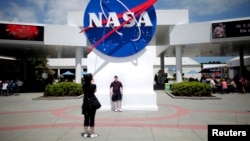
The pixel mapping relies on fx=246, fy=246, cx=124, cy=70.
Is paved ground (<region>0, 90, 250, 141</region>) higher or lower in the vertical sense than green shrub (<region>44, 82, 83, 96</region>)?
lower

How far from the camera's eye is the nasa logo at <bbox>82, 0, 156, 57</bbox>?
13062 millimetres

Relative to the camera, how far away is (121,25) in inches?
513

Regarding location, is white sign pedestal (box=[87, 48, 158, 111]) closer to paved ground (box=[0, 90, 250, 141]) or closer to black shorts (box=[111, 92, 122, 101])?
black shorts (box=[111, 92, 122, 101])

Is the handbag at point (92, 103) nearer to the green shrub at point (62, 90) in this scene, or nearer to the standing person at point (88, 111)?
the standing person at point (88, 111)

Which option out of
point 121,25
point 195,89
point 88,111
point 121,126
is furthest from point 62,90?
point 88,111

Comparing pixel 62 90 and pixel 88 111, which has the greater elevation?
pixel 62 90

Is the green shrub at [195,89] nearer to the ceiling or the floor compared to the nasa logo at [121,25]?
nearer to the floor

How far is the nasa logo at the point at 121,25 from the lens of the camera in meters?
13.1

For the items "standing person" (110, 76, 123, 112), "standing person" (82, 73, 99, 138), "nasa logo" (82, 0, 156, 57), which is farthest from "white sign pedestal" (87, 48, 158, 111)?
"standing person" (82, 73, 99, 138)

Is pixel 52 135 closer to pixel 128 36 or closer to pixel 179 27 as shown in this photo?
pixel 128 36

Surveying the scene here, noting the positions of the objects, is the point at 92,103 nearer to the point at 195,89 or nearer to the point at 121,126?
the point at 121,126

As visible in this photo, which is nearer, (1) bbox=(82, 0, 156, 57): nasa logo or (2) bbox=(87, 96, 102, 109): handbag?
(2) bbox=(87, 96, 102, 109): handbag

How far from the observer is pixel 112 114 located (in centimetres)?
1161

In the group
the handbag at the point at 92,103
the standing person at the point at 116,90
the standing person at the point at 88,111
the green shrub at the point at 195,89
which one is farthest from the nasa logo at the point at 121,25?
the green shrub at the point at 195,89
